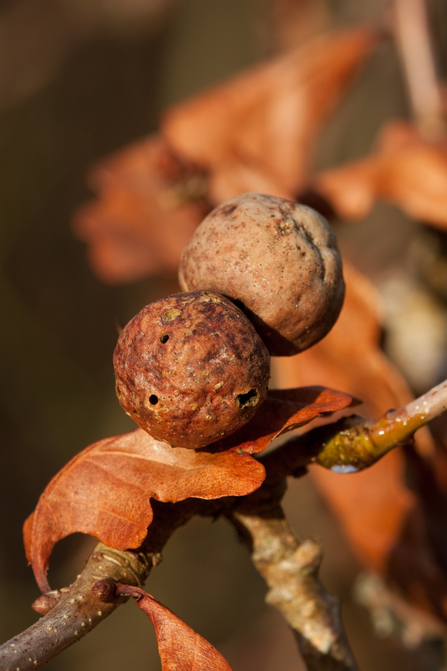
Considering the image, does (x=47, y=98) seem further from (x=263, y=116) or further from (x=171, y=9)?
(x=263, y=116)

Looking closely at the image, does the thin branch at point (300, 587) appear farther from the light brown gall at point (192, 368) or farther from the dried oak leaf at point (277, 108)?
the dried oak leaf at point (277, 108)

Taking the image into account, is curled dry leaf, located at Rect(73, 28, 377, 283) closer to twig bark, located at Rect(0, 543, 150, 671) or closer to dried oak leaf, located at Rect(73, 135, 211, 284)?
dried oak leaf, located at Rect(73, 135, 211, 284)

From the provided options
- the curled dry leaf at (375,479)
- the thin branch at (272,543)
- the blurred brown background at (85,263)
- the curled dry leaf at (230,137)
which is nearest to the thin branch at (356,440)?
the thin branch at (272,543)

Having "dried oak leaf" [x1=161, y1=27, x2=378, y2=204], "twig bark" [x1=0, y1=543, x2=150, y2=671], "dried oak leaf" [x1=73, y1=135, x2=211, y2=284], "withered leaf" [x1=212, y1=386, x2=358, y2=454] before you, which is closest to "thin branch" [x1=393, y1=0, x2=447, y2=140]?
"dried oak leaf" [x1=161, y1=27, x2=378, y2=204]

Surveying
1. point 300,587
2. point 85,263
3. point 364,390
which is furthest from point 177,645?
point 85,263

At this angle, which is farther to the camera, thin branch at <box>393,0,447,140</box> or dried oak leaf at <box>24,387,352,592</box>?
thin branch at <box>393,0,447,140</box>

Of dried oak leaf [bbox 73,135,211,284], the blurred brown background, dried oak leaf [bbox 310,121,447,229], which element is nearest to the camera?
dried oak leaf [bbox 310,121,447,229]
